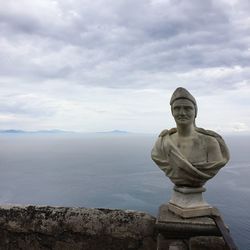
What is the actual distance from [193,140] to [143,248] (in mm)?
1395

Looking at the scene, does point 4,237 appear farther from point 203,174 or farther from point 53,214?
point 203,174

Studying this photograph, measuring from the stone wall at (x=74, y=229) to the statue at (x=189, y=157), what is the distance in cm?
55

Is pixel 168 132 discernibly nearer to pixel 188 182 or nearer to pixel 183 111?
pixel 183 111

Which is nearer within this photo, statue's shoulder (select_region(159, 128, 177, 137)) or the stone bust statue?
the stone bust statue

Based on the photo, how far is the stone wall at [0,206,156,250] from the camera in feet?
12.0

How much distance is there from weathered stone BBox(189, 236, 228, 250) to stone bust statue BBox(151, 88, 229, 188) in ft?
1.80

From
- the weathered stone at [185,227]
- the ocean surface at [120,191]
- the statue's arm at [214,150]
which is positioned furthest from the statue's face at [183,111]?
the ocean surface at [120,191]

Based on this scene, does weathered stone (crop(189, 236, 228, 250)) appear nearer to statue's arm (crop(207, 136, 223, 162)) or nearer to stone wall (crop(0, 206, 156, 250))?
stone wall (crop(0, 206, 156, 250))

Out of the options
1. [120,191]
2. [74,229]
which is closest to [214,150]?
[74,229]

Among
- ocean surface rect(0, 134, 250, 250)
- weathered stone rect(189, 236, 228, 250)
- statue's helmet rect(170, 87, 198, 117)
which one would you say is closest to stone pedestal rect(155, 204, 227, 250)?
weathered stone rect(189, 236, 228, 250)

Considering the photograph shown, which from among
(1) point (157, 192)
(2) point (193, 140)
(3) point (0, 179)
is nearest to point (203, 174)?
(2) point (193, 140)

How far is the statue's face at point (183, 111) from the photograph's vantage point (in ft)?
11.0

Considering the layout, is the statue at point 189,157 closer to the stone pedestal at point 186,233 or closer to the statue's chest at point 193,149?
the statue's chest at point 193,149

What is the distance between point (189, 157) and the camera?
330 centimetres
